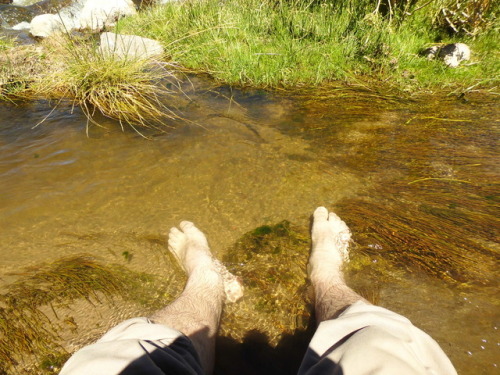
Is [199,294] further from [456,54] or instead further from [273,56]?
[456,54]

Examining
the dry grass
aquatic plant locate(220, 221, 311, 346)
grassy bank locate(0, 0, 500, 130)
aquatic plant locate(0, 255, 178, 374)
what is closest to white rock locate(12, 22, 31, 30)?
grassy bank locate(0, 0, 500, 130)

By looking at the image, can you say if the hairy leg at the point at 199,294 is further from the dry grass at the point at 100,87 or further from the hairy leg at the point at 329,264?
the dry grass at the point at 100,87

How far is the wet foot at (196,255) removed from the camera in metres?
1.90

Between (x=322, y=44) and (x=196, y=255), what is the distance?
3.84 metres

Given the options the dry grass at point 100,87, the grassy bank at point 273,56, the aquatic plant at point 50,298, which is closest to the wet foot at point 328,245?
the aquatic plant at point 50,298

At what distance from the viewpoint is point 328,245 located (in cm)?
202

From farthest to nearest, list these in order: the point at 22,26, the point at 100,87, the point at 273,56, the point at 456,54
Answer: the point at 22,26 < the point at 273,56 < the point at 456,54 < the point at 100,87

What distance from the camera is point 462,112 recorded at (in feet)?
10.9

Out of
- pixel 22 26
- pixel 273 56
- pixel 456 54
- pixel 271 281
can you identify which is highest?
pixel 22 26

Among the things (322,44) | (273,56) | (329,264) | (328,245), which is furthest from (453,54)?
(329,264)

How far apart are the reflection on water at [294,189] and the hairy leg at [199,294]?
0.41ft

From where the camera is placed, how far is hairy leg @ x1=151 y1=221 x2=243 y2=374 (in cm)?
152

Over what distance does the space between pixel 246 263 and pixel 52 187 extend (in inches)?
69.0

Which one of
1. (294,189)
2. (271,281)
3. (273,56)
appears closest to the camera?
(271,281)
